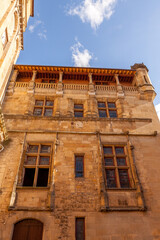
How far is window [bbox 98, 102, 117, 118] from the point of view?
41.8ft

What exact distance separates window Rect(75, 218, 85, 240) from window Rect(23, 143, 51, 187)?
2.49m

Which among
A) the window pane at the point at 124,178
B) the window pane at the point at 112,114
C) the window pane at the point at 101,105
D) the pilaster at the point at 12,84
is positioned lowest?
the window pane at the point at 124,178

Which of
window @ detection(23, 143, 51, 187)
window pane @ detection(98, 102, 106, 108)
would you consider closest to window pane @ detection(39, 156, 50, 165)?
window @ detection(23, 143, 51, 187)

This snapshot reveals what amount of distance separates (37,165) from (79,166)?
90.2 inches

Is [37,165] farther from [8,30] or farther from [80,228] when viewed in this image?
[8,30]

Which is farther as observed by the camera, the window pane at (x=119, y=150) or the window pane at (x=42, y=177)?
the window pane at (x=119, y=150)

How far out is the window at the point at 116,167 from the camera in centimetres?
917

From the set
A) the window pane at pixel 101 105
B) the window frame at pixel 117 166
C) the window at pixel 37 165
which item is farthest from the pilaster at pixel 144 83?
the window at pixel 37 165

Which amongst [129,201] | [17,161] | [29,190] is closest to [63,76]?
[17,161]

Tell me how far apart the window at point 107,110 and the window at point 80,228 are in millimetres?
6969

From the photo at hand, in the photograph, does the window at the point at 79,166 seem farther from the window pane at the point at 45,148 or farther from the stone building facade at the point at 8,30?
the stone building facade at the point at 8,30

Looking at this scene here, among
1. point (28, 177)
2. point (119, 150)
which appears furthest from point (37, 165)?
point (119, 150)

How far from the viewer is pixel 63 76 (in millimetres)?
15469

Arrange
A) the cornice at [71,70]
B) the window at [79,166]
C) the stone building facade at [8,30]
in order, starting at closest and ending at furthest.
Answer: the window at [79,166] → the stone building facade at [8,30] → the cornice at [71,70]
